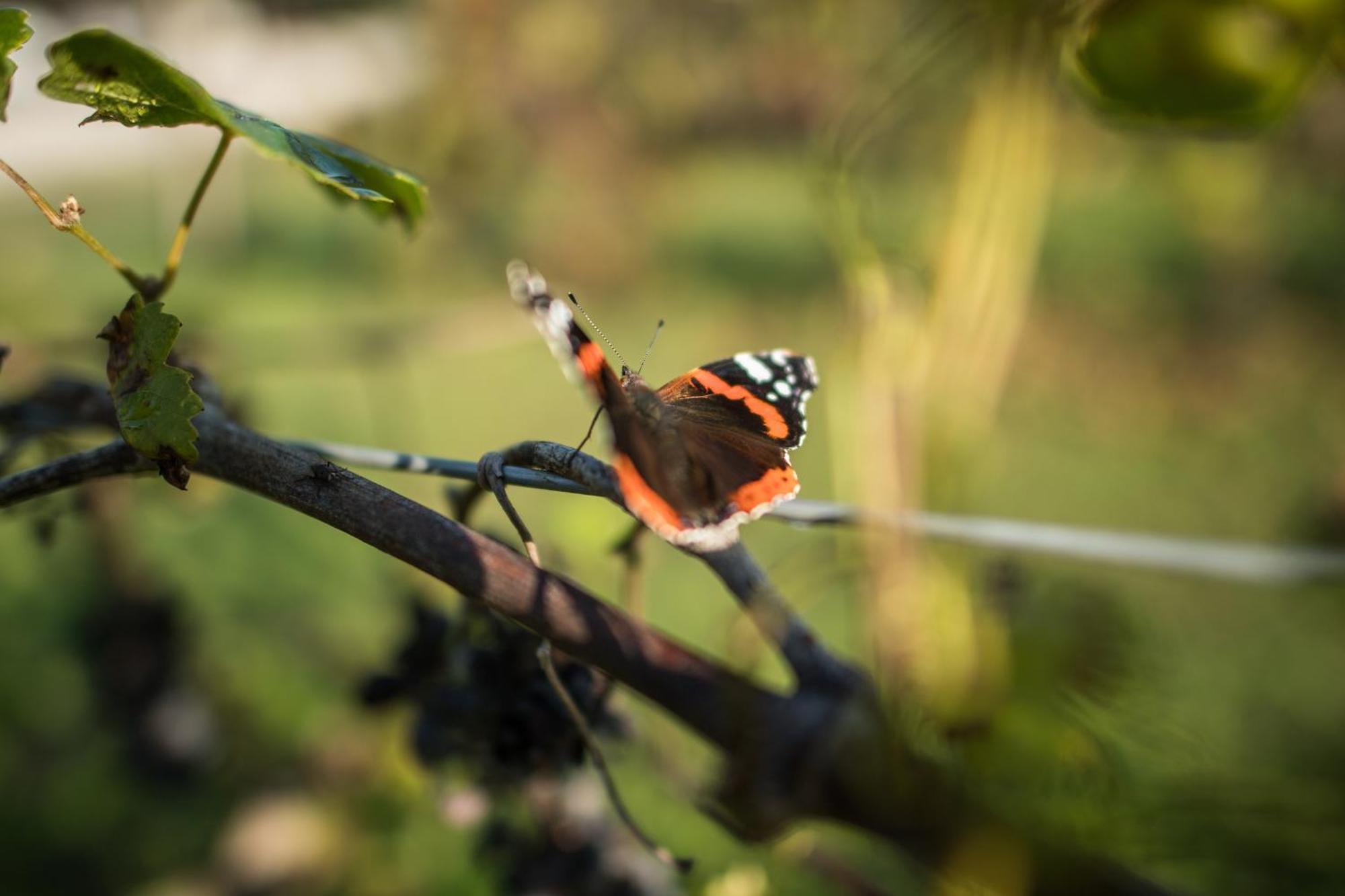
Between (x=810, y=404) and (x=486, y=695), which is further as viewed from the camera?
Answer: (x=810, y=404)

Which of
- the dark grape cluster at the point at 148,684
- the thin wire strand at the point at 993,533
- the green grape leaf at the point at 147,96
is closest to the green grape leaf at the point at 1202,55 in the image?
the thin wire strand at the point at 993,533

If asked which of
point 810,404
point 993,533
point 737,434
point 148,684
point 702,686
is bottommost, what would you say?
point 702,686

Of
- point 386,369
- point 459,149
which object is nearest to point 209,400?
point 459,149

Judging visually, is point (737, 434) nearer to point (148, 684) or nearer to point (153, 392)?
point (153, 392)

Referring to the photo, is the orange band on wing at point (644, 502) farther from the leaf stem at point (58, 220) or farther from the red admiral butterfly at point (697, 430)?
the leaf stem at point (58, 220)

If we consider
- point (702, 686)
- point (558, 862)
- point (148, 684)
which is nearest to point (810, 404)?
point (148, 684)
